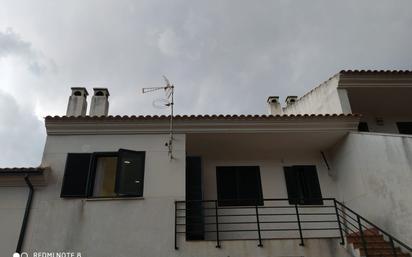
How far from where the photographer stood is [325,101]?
12.0 meters

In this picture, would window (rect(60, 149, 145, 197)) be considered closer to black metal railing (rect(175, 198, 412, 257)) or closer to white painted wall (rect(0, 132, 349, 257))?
white painted wall (rect(0, 132, 349, 257))

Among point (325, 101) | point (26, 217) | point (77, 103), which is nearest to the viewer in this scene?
point (26, 217)

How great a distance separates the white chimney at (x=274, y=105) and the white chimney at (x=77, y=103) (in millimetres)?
6893

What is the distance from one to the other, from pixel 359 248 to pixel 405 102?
6600mm

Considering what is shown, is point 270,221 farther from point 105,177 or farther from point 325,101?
point 105,177

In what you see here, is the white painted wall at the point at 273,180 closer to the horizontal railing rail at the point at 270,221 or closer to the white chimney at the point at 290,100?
the horizontal railing rail at the point at 270,221

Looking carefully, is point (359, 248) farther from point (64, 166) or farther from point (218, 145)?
point (64, 166)

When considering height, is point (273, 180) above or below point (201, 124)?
below

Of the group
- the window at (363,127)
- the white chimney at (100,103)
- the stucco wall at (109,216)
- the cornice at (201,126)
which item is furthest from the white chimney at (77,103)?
the window at (363,127)

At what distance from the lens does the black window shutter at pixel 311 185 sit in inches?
418

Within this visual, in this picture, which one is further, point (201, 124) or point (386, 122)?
point (386, 122)

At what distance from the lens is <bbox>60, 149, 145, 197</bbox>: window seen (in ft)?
29.3

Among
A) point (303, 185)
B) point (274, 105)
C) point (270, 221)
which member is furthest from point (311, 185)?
point (274, 105)

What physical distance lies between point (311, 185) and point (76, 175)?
7.30 metres
